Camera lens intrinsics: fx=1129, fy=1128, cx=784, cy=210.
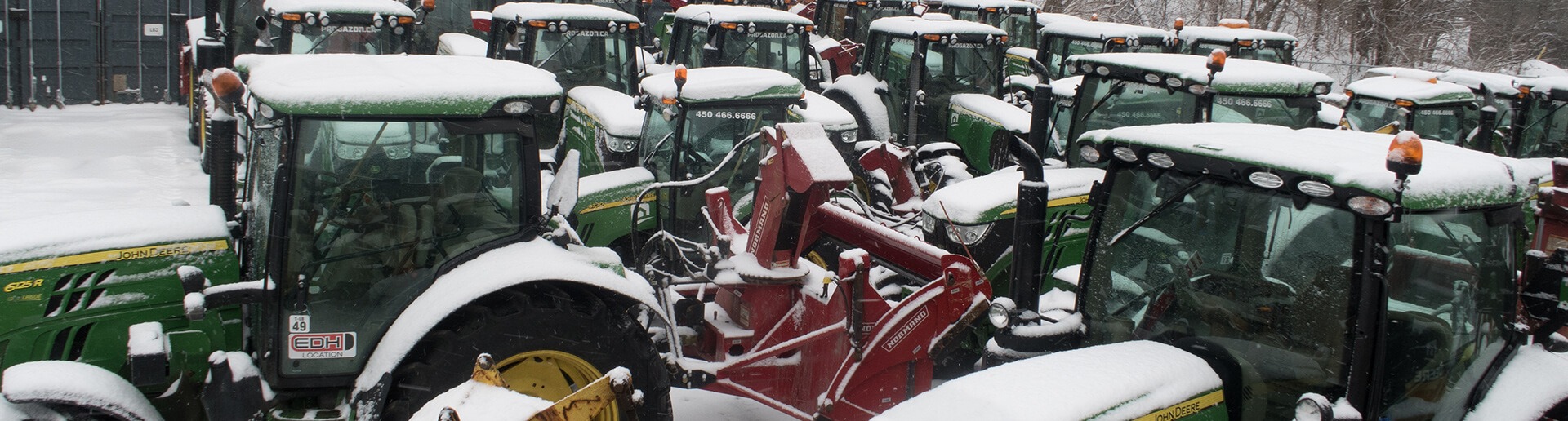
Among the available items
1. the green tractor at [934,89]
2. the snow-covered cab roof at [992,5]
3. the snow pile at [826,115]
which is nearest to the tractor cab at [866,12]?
the snow-covered cab roof at [992,5]

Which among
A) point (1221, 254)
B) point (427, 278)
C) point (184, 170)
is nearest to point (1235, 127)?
point (1221, 254)

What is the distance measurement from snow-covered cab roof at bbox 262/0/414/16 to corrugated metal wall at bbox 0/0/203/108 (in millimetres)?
3657

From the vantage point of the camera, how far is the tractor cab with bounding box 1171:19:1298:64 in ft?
39.1

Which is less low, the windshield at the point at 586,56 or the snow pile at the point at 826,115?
the windshield at the point at 586,56

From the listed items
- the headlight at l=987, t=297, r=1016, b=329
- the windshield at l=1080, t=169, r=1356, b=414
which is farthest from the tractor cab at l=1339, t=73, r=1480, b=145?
the headlight at l=987, t=297, r=1016, b=329

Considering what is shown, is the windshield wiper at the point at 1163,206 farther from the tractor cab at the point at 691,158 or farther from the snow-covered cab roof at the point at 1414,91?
the snow-covered cab roof at the point at 1414,91

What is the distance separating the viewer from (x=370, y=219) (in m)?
3.95

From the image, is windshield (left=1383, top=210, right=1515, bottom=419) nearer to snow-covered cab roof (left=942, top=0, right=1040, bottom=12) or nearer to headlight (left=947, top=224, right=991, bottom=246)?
headlight (left=947, top=224, right=991, bottom=246)

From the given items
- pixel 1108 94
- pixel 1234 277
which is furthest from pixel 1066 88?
pixel 1234 277

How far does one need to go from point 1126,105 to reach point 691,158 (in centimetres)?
294

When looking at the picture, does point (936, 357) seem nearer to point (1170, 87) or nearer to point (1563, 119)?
point (1170, 87)

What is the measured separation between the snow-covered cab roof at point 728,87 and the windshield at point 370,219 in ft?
9.44

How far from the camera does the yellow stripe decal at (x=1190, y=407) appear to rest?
2.97 m

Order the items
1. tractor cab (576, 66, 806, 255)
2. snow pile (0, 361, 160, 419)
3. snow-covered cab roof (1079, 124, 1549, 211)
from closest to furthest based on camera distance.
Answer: snow-covered cab roof (1079, 124, 1549, 211) < snow pile (0, 361, 160, 419) < tractor cab (576, 66, 806, 255)
